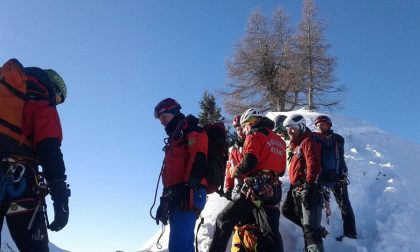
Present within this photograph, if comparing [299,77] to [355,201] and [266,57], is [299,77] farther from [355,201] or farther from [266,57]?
[355,201]

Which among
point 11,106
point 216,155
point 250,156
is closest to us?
point 11,106

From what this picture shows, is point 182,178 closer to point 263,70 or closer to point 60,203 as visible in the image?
point 60,203

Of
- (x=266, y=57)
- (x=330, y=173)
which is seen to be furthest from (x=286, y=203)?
(x=266, y=57)

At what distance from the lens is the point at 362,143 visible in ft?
45.3

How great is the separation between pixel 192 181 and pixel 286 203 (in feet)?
9.90

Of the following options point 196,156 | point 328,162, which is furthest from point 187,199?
point 328,162

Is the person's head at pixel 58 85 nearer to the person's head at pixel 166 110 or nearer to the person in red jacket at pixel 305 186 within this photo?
the person's head at pixel 166 110

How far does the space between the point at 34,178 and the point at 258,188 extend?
Answer: 3.28 meters

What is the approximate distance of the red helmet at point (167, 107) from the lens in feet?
19.2

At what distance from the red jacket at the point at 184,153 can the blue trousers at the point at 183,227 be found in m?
0.34

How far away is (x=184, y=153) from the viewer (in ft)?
18.3

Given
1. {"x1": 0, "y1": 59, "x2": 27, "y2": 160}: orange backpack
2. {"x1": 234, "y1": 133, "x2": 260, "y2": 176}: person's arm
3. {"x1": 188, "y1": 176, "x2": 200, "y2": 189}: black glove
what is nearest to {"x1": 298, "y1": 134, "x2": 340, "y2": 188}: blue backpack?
{"x1": 234, "y1": 133, "x2": 260, "y2": 176}: person's arm

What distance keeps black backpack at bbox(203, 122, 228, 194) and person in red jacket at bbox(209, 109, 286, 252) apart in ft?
1.60

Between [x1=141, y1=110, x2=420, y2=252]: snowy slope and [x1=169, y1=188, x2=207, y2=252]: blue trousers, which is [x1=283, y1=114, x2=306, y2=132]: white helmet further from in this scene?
[x1=169, y1=188, x2=207, y2=252]: blue trousers
